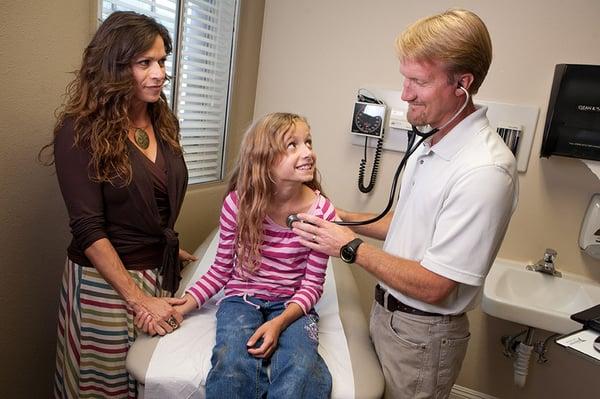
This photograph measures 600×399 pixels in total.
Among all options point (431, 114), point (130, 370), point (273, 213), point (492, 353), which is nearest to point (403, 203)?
point (431, 114)

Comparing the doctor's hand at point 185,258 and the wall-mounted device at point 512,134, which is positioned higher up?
the wall-mounted device at point 512,134

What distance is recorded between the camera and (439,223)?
991 mm

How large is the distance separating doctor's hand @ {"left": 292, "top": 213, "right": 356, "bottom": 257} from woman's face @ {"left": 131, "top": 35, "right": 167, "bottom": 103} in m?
0.55

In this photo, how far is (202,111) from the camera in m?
2.03

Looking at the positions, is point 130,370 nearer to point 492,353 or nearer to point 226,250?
point 226,250

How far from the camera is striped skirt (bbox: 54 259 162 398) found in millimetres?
1194

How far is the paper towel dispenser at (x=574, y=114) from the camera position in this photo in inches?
60.9

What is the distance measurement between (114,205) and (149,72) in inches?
15.1

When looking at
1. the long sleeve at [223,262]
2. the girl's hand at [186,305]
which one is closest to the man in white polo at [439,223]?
the long sleeve at [223,262]

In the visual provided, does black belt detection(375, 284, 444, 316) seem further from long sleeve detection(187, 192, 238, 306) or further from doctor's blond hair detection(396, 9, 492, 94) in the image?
doctor's blond hair detection(396, 9, 492, 94)

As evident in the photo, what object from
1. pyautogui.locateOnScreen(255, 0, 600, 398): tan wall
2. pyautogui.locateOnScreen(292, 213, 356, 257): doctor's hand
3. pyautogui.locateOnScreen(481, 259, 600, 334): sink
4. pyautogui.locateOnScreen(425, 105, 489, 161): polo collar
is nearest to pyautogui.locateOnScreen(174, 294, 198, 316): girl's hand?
pyautogui.locateOnScreen(292, 213, 356, 257): doctor's hand

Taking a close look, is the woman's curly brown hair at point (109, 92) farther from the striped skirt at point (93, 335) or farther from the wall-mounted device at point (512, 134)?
the wall-mounted device at point (512, 134)

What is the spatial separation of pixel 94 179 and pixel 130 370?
0.49 meters

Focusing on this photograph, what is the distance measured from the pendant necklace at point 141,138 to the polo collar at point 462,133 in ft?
2.76
